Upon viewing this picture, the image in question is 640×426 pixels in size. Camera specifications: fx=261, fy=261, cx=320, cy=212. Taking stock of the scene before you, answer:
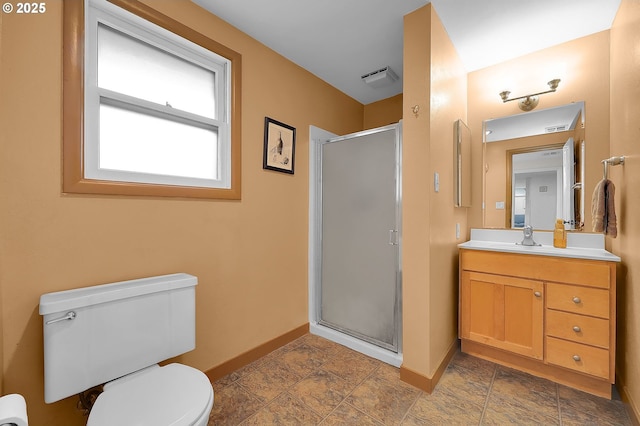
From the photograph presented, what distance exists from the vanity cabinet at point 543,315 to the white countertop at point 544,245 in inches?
1.7

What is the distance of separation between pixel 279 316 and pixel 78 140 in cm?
176

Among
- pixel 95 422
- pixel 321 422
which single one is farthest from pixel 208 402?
pixel 321 422

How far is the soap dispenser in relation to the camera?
1979 mm

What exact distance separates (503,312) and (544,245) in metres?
0.70

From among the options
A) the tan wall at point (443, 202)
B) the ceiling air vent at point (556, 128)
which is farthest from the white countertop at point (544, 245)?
the ceiling air vent at point (556, 128)

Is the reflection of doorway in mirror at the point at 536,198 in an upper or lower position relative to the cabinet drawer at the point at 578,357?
upper

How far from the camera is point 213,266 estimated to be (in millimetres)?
1747

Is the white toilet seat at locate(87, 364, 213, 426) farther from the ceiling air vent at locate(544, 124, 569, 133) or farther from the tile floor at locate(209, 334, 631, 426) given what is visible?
the ceiling air vent at locate(544, 124, 569, 133)

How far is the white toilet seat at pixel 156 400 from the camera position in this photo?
2.99ft

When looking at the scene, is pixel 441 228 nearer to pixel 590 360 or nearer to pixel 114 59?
pixel 590 360

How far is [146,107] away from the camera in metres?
1.48

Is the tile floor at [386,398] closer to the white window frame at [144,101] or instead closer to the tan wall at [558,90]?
the tan wall at [558,90]

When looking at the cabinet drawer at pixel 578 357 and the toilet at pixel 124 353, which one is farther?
the cabinet drawer at pixel 578 357

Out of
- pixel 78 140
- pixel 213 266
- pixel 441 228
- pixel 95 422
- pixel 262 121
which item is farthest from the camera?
pixel 262 121
